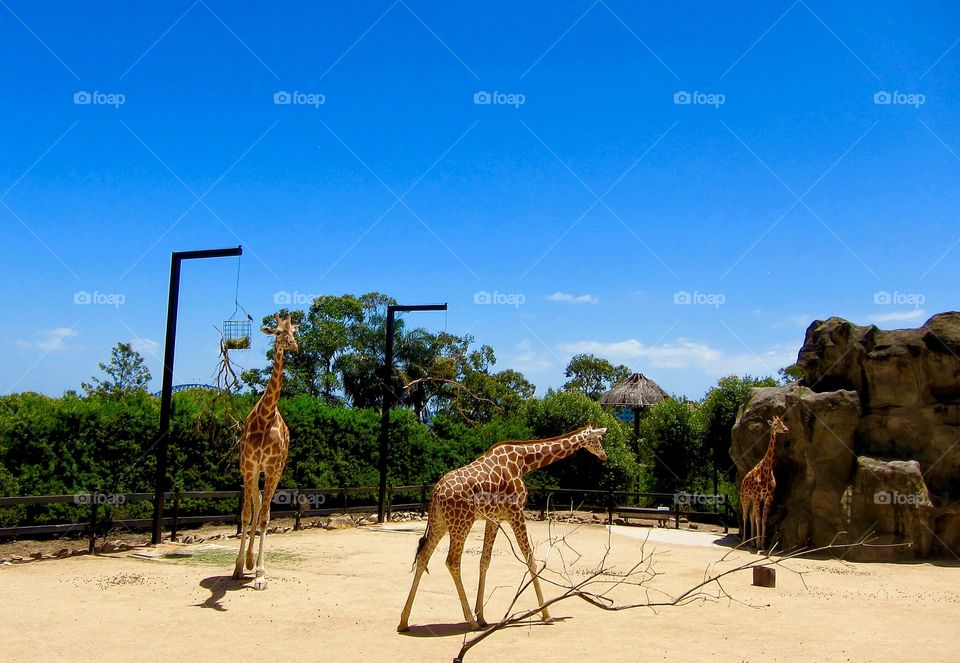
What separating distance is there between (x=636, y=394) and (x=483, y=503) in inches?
796

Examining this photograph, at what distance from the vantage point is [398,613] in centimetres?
893

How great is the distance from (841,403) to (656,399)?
1251 cm

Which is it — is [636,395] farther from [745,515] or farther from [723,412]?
[745,515]

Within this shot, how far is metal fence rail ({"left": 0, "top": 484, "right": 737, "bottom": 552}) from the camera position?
41.2ft

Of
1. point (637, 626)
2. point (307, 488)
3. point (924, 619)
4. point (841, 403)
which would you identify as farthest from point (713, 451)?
point (637, 626)

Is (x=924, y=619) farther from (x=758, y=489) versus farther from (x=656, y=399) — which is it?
(x=656, y=399)

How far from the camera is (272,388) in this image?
11.0 meters

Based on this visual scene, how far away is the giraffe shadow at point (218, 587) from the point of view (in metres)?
9.02

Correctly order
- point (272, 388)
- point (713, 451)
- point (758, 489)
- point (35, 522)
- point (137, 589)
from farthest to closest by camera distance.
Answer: point (713, 451), point (758, 489), point (35, 522), point (272, 388), point (137, 589)

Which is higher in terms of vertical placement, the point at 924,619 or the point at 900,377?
the point at 900,377

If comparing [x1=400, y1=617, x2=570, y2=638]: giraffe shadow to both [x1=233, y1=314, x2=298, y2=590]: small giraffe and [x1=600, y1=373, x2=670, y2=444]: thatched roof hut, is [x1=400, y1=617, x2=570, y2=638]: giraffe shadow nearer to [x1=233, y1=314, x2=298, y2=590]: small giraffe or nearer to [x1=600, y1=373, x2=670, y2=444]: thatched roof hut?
[x1=233, y1=314, x2=298, y2=590]: small giraffe

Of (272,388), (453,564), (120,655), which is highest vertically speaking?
(272,388)

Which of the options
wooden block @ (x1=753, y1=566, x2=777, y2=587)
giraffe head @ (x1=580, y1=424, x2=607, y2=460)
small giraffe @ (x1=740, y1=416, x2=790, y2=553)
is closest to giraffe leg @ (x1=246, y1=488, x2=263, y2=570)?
giraffe head @ (x1=580, y1=424, x2=607, y2=460)

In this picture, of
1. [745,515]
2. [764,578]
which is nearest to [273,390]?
[764,578]
